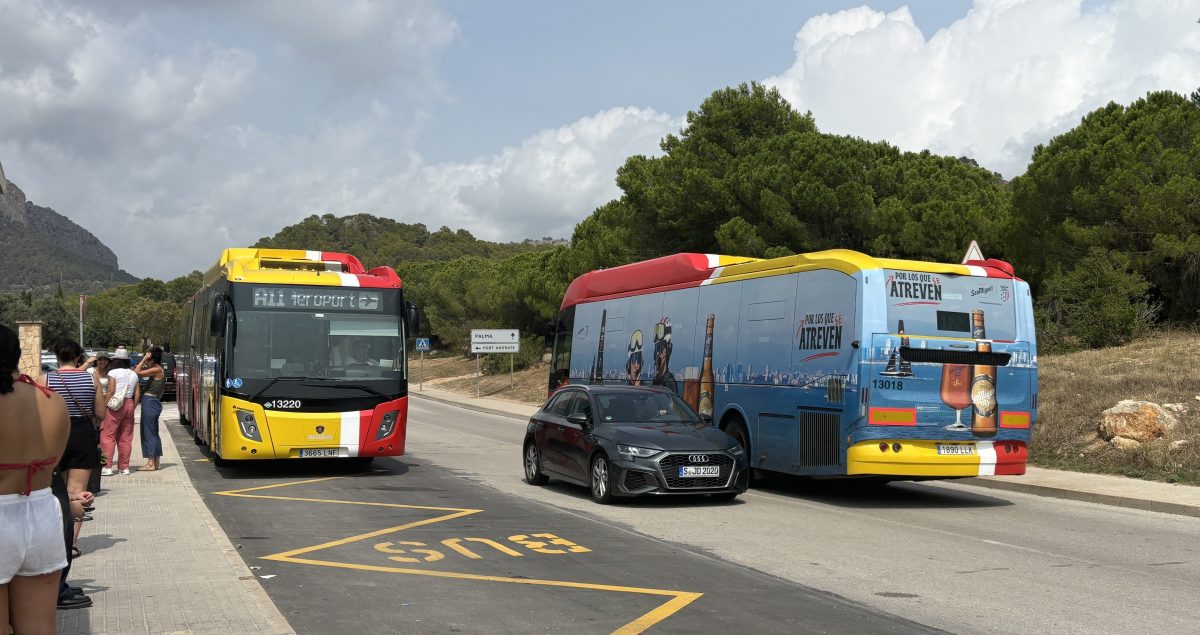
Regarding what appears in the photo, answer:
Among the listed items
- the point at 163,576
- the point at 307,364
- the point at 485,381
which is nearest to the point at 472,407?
the point at 485,381

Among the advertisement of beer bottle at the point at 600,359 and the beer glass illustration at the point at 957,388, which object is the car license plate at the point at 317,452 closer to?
the advertisement of beer bottle at the point at 600,359

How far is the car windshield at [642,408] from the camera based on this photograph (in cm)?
1409

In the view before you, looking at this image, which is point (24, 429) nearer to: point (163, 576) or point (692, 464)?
point (163, 576)

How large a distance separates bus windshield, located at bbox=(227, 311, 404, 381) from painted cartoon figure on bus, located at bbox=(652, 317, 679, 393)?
4.29m

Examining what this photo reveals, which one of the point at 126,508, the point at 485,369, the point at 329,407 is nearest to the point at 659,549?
the point at 126,508

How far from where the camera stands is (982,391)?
13508 millimetres

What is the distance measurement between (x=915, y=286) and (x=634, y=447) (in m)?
3.88

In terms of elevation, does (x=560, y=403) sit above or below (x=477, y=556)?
above

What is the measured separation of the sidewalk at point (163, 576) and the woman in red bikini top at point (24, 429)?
2.36 m

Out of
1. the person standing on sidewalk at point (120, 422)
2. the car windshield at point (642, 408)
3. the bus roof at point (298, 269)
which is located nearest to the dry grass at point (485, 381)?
the bus roof at point (298, 269)

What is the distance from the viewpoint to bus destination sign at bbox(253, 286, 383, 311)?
16.5 meters

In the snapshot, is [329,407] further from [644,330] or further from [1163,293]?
[1163,293]

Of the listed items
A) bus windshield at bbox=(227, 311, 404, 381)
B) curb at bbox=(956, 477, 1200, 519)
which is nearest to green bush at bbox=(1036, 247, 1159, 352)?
curb at bbox=(956, 477, 1200, 519)

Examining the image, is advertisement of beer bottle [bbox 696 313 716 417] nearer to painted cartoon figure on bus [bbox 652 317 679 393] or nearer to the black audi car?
painted cartoon figure on bus [bbox 652 317 679 393]
